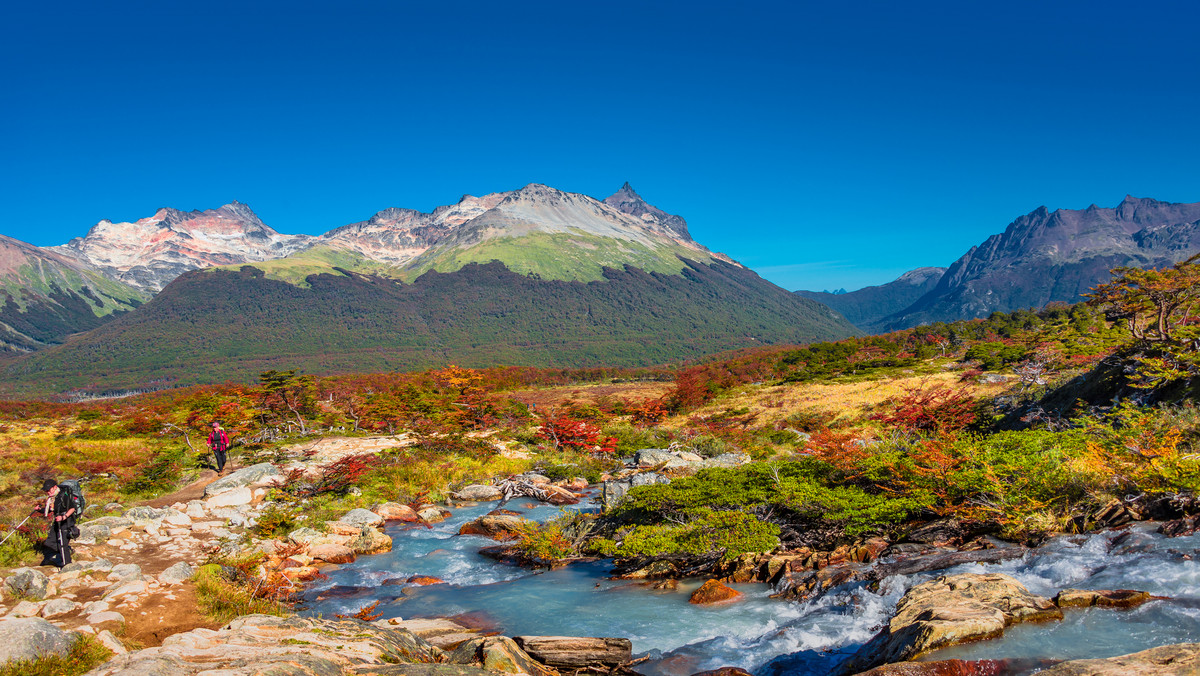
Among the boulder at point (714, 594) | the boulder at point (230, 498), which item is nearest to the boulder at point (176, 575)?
the boulder at point (230, 498)

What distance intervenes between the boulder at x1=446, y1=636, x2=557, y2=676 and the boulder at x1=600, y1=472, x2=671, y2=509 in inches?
350

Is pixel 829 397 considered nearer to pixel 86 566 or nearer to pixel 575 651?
pixel 575 651

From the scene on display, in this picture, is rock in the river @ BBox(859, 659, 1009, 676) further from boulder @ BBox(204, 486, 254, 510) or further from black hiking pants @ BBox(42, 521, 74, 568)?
boulder @ BBox(204, 486, 254, 510)

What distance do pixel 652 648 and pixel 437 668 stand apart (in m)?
4.26

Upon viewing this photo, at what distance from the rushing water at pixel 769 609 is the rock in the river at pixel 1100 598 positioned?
12 cm

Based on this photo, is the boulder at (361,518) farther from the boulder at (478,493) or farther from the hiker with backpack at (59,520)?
the hiker with backpack at (59,520)

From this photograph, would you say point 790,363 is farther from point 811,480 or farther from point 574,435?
point 811,480

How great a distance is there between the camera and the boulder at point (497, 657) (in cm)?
755

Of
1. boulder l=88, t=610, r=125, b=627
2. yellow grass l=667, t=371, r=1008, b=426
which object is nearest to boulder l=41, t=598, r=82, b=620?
boulder l=88, t=610, r=125, b=627

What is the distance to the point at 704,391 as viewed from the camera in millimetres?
52000

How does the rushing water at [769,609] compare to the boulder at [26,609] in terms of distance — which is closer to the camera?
the rushing water at [769,609]

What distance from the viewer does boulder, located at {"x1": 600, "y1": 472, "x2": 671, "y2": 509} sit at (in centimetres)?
1772

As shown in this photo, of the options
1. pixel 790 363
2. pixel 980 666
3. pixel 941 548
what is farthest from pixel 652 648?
pixel 790 363

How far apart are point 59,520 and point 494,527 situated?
1039cm
